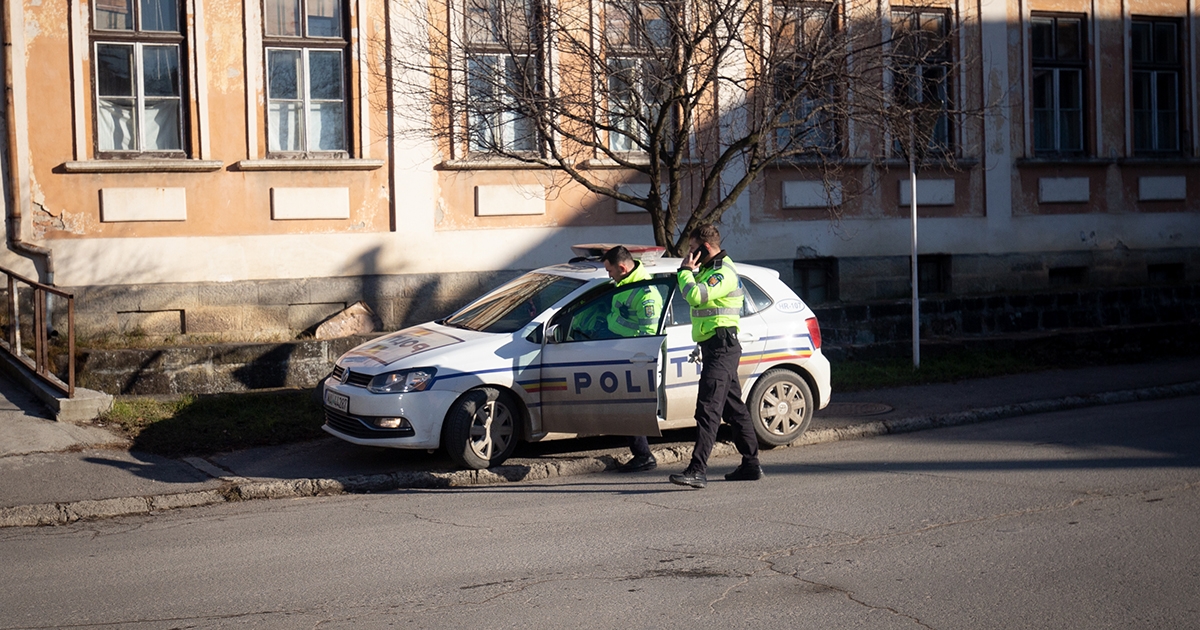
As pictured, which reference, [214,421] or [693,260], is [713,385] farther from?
[214,421]

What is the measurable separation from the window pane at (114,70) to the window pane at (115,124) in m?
0.12

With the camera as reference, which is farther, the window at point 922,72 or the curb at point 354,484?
the window at point 922,72

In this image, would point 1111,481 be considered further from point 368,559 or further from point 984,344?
point 984,344

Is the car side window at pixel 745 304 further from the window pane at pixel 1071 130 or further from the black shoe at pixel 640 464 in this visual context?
the window pane at pixel 1071 130

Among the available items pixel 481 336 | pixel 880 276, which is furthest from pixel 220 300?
pixel 880 276

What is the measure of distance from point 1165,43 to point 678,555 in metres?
17.2

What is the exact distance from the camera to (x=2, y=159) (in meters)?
13.2

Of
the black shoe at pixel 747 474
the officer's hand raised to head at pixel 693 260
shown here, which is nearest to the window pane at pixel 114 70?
the officer's hand raised to head at pixel 693 260

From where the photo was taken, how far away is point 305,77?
14.4 meters

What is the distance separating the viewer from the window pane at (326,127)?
47.5 ft

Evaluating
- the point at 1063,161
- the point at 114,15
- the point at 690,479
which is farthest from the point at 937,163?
the point at 114,15

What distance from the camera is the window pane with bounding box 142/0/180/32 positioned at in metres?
13.9

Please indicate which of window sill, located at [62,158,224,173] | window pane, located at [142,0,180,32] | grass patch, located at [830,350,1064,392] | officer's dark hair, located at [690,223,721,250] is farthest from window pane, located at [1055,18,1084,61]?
window pane, located at [142,0,180,32]

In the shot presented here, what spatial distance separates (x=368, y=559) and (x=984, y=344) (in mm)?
11134
